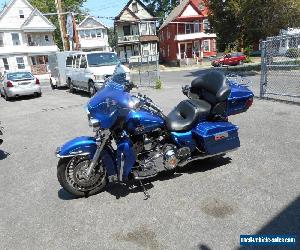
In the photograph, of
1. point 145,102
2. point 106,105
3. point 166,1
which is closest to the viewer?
point 106,105

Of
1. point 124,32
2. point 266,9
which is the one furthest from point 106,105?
point 124,32

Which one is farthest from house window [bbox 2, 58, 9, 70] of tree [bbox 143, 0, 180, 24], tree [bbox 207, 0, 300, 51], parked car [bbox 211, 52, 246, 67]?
tree [bbox 143, 0, 180, 24]

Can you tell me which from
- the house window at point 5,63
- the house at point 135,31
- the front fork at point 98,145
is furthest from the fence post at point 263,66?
the house at point 135,31

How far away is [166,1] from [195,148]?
68.8m

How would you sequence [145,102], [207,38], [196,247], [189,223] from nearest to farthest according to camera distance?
[196,247], [189,223], [145,102], [207,38]

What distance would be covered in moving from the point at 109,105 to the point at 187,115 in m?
1.38

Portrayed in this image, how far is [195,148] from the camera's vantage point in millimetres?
5070

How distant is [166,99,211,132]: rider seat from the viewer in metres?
4.79

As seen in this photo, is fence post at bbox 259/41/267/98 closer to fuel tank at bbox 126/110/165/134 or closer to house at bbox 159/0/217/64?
fuel tank at bbox 126/110/165/134

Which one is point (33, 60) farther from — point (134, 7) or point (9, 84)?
point (9, 84)

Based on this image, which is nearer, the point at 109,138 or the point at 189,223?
the point at 189,223

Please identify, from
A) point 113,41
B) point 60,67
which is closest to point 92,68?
point 60,67

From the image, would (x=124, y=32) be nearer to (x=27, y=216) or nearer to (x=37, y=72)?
(x=37, y=72)

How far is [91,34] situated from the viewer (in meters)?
51.6
